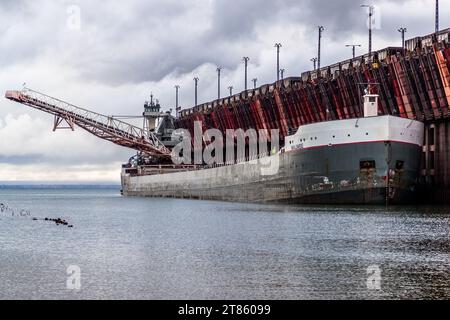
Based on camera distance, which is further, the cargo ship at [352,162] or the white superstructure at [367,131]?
the cargo ship at [352,162]

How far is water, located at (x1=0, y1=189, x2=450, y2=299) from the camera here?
67.0 feet

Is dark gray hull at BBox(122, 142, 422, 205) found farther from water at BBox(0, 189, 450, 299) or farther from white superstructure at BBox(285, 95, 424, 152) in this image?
water at BBox(0, 189, 450, 299)

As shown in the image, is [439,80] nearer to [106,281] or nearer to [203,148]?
[106,281]

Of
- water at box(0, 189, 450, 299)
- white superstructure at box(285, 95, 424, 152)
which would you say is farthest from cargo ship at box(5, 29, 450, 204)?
Result: water at box(0, 189, 450, 299)

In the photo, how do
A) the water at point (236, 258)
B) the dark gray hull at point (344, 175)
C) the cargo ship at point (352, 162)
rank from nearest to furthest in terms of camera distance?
1. the water at point (236, 258)
2. the cargo ship at point (352, 162)
3. the dark gray hull at point (344, 175)

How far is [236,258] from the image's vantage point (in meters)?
26.6

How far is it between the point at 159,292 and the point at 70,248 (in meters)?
11.5

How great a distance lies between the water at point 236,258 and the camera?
20425mm

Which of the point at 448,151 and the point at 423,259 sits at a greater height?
the point at 448,151

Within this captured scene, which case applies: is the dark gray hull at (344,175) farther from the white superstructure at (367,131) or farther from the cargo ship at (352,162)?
the white superstructure at (367,131)

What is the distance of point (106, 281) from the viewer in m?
21.9

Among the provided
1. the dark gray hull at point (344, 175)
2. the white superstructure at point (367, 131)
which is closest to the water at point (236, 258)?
the dark gray hull at point (344, 175)
